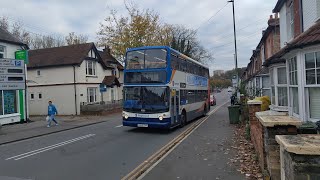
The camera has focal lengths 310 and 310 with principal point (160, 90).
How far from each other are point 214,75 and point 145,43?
365 ft

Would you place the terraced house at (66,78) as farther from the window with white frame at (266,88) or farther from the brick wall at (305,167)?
the brick wall at (305,167)

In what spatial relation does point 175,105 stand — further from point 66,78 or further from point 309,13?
point 66,78

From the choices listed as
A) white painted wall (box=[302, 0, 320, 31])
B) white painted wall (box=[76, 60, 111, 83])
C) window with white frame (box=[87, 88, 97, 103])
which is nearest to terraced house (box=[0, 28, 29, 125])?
white painted wall (box=[76, 60, 111, 83])

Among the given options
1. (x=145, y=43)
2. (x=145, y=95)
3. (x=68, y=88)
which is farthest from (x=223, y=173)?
(x=145, y=43)

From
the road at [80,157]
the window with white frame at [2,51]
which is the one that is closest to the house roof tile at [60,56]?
the window with white frame at [2,51]

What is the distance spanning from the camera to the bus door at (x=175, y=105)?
16.4m

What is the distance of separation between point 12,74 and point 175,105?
39.2 ft

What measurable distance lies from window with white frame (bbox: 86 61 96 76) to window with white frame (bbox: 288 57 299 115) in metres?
26.7

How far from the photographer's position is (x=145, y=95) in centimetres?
1603

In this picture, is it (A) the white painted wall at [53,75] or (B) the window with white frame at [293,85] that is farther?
(A) the white painted wall at [53,75]

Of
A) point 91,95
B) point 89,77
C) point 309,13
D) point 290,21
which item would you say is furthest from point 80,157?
point 91,95

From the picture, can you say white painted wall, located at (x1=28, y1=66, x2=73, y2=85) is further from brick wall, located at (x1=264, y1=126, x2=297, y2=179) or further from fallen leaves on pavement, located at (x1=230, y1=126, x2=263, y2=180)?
brick wall, located at (x1=264, y1=126, x2=297, y2=179)

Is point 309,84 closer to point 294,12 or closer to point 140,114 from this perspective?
point 294,12

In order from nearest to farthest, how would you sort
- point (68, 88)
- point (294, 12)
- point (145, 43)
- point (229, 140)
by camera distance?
1. point (294, 12)
2. point (229, 140)
3. point (68, 88)
4. point (145, 43)
